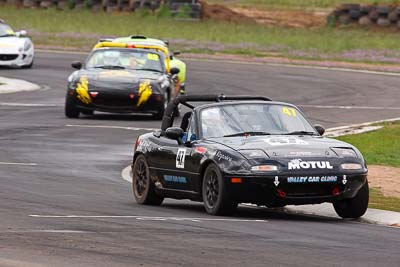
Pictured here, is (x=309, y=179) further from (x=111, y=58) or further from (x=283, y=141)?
(x=111, y=58)

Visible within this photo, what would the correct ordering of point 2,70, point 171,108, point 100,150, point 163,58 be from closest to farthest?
point 171,108 < point 100,150 < point 163,58 < point 2,70

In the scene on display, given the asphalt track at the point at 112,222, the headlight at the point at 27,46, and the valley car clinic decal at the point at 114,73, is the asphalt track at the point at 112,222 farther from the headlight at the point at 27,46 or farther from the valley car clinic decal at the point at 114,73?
the headlight at the point at 27,46

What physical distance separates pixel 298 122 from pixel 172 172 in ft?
4.87

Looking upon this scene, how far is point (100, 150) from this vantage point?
23.1 meters

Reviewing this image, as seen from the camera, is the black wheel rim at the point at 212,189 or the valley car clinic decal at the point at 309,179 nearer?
the valley car clinic decal at the point at 309,179

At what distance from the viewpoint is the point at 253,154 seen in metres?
13.9

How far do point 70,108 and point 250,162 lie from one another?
15.4 metres

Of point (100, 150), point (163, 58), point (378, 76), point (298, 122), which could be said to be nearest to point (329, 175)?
point (298, 122)

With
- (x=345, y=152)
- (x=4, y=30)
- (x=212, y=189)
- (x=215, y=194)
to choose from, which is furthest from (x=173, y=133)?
(x=4, y=30)

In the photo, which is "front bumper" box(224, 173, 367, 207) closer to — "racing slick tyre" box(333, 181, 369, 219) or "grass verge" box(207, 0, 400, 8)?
"racing slick tyre" box(333, 181, 369, 219)

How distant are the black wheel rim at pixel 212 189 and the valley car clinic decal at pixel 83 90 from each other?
1400 centimetres

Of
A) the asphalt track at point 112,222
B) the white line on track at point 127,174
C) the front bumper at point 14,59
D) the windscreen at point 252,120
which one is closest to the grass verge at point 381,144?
the asphalt track at point 112,222

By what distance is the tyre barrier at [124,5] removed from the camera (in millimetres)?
64750

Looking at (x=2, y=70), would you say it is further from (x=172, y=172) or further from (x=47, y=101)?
(x=172, y=172)
